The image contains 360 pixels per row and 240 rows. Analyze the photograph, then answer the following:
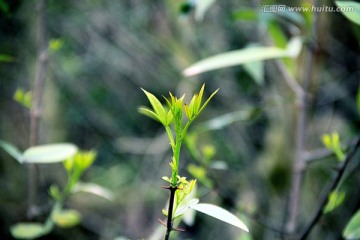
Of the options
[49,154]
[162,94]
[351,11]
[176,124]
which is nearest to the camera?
[176,124]

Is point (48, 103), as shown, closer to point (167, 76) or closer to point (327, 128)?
point (167, 76)

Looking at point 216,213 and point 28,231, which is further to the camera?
point 28,231

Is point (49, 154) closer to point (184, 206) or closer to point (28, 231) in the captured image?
point (28, 231)

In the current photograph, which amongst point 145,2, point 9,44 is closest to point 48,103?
point 9,44

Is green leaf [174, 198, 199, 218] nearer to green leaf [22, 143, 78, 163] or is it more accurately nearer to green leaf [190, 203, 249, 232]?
green leaf [190, 203, 249, 232]

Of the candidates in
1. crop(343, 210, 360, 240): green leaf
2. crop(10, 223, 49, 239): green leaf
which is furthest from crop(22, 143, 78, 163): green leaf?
crop(343, 210, 360, 240): green leaf

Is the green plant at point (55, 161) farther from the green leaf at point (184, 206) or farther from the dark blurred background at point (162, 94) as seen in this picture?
the dark blurred background at point (162, 94)

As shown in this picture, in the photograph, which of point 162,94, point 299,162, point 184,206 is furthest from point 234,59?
point 162,94

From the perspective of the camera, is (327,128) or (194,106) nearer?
(194,106)
